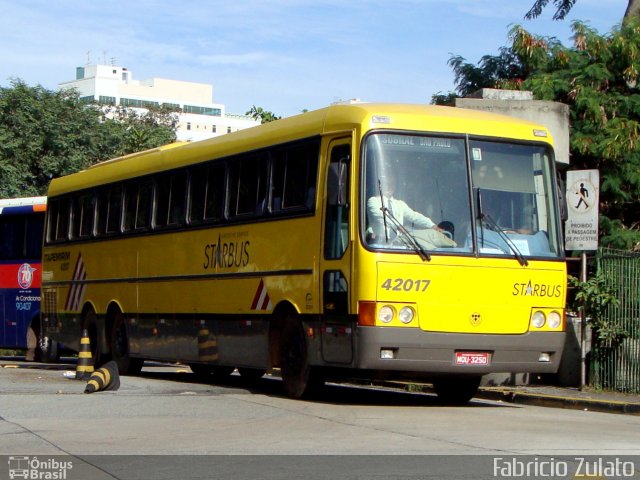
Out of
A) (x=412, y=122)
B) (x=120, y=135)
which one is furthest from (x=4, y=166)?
(x=412, y=122)

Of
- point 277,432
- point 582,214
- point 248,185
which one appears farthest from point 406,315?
point 582,214

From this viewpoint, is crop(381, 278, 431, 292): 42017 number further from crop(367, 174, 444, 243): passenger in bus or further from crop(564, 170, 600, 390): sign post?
crop(564, 170, 600, 390): sign post

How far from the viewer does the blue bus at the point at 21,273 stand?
2845 cm

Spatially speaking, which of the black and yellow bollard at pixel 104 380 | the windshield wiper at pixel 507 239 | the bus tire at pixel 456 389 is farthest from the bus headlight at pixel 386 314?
the black and yellow bollard at pixel 104 380

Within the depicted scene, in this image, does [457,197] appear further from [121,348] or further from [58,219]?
[58,219]

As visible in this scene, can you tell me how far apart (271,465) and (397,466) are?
959 millimetres

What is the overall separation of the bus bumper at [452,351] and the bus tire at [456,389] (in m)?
1.36

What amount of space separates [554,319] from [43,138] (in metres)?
41.4

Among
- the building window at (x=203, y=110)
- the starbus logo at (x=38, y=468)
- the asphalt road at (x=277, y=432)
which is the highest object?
the building window at (x=203, y=110)

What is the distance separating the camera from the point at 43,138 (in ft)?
174

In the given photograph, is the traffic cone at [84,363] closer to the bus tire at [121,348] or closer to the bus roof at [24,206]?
the bus tire at [121,348]

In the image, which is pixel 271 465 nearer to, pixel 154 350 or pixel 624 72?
pixel 154 350

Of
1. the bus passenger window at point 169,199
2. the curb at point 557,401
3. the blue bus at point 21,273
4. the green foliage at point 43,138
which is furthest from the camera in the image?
the green foliage at point 43,138

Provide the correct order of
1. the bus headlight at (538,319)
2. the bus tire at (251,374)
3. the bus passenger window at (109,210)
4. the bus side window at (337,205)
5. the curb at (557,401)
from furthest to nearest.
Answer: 1. the bus passenger window at (109,210)
2. the bus tire at (251,374)
3. the curb at (557,401)
4. the bus headlight at (538,319)
5. the bus side window at (337,205)
